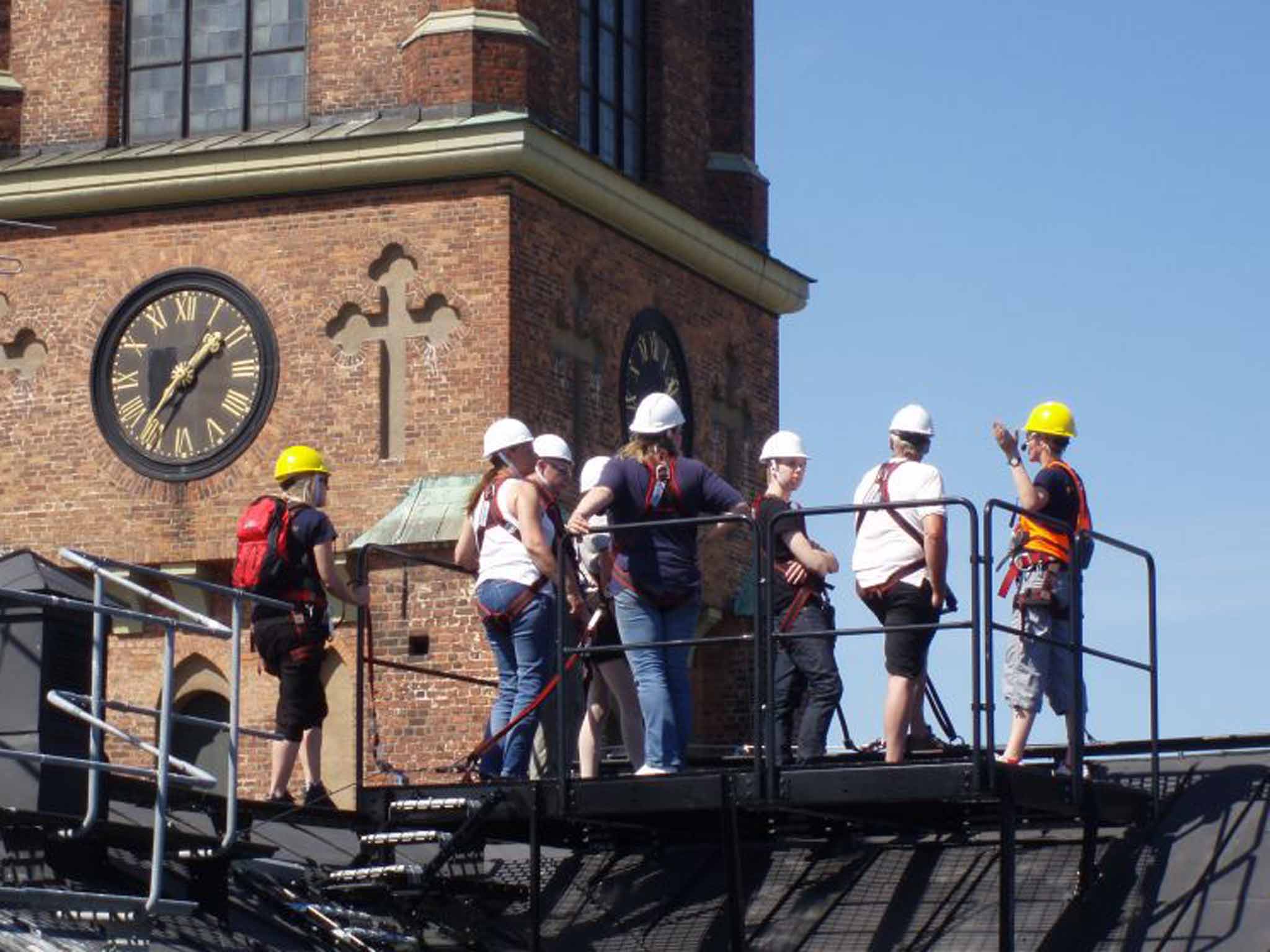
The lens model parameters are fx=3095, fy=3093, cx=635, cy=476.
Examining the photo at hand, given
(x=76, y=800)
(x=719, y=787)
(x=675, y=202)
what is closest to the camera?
(x=76, y=800)

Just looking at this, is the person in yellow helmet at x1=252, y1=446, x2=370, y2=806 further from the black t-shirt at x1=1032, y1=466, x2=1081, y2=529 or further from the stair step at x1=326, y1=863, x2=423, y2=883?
the black t-shirt at x1=1032, y1=466, x2=1081, y2=529

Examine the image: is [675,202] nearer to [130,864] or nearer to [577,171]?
[577,171]

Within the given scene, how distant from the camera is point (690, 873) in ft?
50.4

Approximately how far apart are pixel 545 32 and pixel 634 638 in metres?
12.7

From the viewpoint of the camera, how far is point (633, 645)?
14070 millimetres

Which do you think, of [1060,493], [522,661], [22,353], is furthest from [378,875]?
[22,353]

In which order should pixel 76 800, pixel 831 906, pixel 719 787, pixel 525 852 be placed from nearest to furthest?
1. pixel 76 800
2. pixel 719 787
3. pixel 831 906
4. pixel 525 852

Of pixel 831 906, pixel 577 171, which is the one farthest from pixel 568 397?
pixel 831 906

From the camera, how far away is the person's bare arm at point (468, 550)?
15839mm

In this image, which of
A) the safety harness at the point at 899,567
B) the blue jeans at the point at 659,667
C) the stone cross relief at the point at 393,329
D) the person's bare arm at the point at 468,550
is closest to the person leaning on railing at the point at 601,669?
the blue jeans at the point at 659,667

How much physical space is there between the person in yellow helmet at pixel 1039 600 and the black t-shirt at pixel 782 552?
38.7 inches

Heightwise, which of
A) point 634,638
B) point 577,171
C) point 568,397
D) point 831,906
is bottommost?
point 831,906

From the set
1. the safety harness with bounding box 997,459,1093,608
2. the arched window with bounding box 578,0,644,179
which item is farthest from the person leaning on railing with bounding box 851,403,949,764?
the arched window with bounding box 578,0,644,179

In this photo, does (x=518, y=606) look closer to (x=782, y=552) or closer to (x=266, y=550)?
(x=782, y=552)
